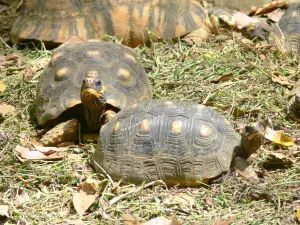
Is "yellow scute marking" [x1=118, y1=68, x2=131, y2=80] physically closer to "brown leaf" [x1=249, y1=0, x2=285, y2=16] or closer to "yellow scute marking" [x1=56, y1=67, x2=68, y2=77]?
"yellow scute marking" [x1=56, y1=67, x2=68, y2=77]

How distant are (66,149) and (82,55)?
0.81 meters

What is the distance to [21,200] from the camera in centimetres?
388

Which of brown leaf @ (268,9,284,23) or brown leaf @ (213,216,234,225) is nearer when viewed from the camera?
brown leaf @ (213,216,234,225)

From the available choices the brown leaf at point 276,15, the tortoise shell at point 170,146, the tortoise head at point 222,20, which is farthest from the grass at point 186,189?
the brown leaf at point 276,15

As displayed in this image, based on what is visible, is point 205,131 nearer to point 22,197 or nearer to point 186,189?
point 186,189

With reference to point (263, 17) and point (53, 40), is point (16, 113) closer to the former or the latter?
point (53, 40)

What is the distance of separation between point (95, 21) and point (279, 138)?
2.66 m

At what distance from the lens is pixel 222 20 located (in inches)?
271

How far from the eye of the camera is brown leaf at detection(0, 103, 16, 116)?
5.00 m

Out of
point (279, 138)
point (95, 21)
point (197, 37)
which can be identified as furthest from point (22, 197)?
point (197, 37)

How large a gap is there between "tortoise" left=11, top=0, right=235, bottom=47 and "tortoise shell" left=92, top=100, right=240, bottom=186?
2.43m

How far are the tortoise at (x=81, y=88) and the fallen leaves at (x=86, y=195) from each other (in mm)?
731

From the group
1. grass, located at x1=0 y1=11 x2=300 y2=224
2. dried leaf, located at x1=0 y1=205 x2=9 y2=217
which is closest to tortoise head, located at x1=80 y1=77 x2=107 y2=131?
grass, located at x1=0 y1=11 x2=300 y2=224

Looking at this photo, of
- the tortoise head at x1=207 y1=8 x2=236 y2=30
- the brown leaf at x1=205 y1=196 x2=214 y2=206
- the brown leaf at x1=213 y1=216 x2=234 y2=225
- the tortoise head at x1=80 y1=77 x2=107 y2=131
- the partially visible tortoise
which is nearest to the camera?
the brown leaf at x1=213 y1=216 x2=234 y2=225
